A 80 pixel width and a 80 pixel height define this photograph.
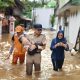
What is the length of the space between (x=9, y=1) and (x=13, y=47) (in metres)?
31.0

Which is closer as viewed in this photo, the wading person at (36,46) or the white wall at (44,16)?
the wading person at (36,46)

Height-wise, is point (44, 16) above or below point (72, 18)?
below

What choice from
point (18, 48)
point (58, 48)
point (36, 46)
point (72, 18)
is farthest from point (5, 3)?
point (36, 46)

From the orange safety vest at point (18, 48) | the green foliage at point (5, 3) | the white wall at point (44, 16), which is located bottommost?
the white wall at point (44, 16)

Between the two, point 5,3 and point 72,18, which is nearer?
point 72,18

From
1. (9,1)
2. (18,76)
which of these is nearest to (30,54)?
(18,76)

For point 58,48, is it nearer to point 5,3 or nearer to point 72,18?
point 72,18

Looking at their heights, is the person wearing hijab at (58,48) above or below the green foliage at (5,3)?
below

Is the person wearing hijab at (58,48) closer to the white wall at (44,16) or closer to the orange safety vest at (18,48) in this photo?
the orange safety vest at (18,48)

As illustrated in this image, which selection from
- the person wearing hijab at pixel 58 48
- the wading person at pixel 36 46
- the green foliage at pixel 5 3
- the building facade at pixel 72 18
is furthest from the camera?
the green foliage at pixel 5 3

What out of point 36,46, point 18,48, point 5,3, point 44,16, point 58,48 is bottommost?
point 44,16

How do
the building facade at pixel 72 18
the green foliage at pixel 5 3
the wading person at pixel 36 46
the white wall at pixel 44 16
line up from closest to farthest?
1. the wading person at pixel 36 46
2. the building facade at pixel 72 18
3. the green foliage at pixel 5 3
4. the white wall at pixel 44 16

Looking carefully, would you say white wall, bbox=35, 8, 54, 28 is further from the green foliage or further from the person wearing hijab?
the person wearing hijab

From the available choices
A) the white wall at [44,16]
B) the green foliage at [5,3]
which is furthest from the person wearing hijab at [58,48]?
the white wall at [44,16]
